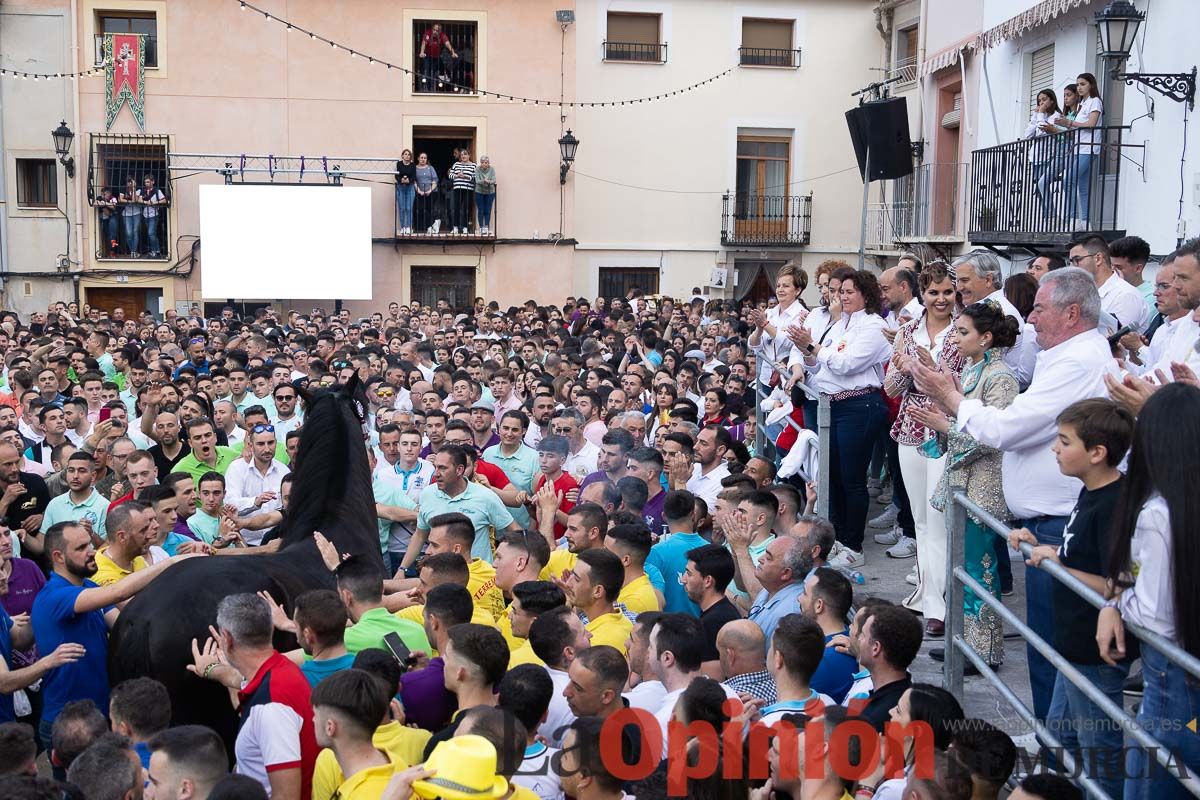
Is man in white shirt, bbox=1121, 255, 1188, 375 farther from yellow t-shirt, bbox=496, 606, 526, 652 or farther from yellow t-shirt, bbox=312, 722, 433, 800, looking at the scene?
yellow t-shirt, bbox=312, 722, 433, 800

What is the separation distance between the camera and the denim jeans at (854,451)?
25.5 ft

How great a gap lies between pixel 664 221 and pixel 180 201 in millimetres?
9366

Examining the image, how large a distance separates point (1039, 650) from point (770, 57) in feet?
74.4

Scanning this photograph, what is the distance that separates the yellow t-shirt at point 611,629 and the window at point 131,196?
20.5 m

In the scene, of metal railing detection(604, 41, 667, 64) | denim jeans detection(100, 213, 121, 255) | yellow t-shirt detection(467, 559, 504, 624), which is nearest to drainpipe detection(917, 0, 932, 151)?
metal railing detection(604, 41, 667, 64)

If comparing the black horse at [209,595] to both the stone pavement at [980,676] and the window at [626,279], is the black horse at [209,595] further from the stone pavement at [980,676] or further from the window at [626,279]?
the window at [626,279]

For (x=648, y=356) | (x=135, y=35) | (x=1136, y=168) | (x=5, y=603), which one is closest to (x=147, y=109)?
(x=135, y=35)

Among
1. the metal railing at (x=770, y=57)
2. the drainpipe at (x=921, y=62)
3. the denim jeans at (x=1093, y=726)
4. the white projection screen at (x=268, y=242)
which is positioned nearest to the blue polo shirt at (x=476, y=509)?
the denim jeans at (x=1093, y=726)

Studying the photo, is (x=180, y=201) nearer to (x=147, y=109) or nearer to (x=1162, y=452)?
(x=147, y=109)

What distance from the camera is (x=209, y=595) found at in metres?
5.22

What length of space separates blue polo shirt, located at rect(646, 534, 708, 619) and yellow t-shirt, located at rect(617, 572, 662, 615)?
24 centimetres

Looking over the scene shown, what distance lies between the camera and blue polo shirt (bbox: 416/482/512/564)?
769 centimetres

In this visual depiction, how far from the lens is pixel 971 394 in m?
5.81

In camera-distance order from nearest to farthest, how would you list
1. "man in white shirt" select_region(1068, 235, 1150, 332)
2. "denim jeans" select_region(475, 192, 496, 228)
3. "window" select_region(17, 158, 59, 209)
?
"man in white shirt" select_region(1068, 235, 1150, 332) → "window" select_region(17, 158, 59, 209) → "denim jeans" select_region(475, 192, 496, 228)
